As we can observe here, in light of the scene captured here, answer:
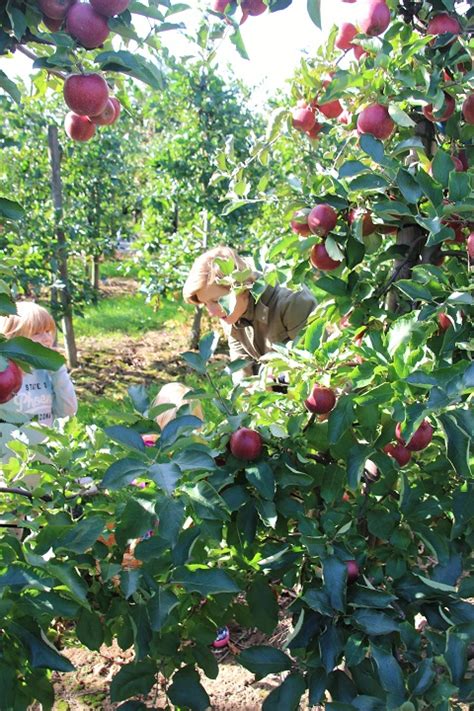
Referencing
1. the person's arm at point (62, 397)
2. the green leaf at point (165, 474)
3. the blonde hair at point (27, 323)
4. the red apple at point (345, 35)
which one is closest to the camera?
the green leaf at point (165, 474)

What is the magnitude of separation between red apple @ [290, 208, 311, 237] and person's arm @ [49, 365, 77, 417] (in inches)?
70.2

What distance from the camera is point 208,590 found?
941 millimetres

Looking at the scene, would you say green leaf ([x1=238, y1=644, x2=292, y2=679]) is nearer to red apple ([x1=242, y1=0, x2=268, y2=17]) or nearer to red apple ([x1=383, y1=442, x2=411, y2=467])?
red apple ([x1=383, y1=442, x2=411, y2=467])

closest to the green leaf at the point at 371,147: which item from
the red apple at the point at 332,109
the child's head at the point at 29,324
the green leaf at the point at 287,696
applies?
the red apple at the point at 332,109

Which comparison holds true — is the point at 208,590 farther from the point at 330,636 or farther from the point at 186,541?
the point at 330,636

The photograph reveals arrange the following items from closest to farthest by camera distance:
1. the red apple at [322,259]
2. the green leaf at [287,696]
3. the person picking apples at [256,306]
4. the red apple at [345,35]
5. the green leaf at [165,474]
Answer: the green leaf at [165,474] → the green leaf at [287,696] → the red apple at [322,259] → the red apple at [345,35] → the person picking apples at [256,306]

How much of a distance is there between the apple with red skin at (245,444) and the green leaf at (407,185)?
498 mm

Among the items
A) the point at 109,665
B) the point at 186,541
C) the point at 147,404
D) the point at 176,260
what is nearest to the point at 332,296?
the point at 147,404

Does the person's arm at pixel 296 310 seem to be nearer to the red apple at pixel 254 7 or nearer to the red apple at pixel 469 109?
the red apple at pixel 469 109

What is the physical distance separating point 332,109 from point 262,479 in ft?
3.42

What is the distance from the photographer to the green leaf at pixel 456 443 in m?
0.98

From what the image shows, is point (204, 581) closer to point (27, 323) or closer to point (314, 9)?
point (314, 9)

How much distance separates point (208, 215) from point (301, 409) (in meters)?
5.13

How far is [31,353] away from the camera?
88cm
